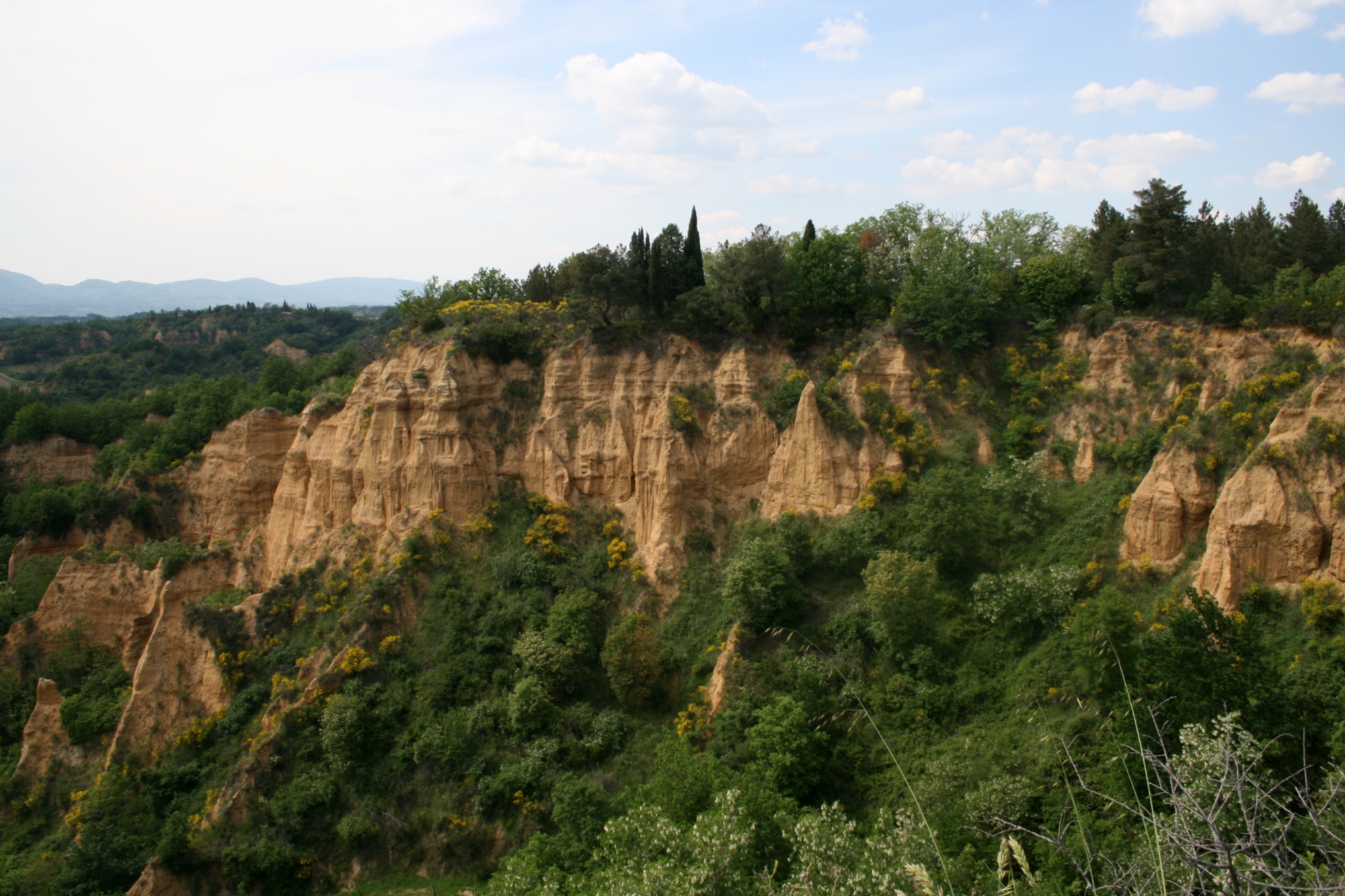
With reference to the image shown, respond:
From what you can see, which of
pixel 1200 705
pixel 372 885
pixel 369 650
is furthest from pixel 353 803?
pixel 1200 705

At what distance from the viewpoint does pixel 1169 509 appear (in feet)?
77.8

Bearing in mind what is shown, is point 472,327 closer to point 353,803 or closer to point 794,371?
point 794,371

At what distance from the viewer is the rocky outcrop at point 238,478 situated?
37.1 m

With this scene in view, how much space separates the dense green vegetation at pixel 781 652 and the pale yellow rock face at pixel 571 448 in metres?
0.94

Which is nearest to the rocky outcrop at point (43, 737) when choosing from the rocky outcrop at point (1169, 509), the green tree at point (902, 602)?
the green tree at point (902, 602)

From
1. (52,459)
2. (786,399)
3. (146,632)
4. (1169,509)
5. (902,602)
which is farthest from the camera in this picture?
(52,459)

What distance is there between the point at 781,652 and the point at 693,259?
18.2 metres

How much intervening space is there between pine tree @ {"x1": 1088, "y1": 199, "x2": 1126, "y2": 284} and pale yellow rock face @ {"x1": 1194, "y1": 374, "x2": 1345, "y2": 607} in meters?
12.3

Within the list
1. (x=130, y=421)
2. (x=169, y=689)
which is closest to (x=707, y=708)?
(x=169, y=689)

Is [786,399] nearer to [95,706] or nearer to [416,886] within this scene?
[416,886]

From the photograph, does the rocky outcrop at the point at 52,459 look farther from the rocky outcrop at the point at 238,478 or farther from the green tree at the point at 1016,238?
the green tree at the point at 1016,238

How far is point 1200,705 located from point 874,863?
8433 millimetres

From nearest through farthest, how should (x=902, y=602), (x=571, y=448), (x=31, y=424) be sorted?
(x=902, y=602)
(x=571, y=448)
(x=31, y=424)

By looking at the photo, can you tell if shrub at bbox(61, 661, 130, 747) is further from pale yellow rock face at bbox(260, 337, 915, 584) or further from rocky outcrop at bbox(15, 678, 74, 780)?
pale yellow rock face at bbox(260, 337, 915, 584)
